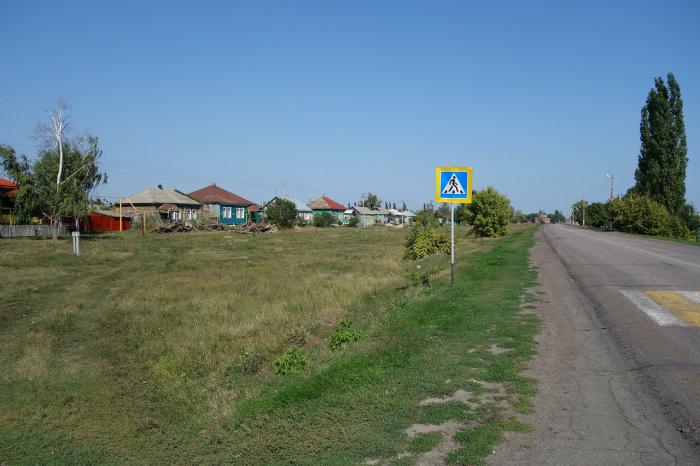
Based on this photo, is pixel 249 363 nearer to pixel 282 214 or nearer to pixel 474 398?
pixel 474 398

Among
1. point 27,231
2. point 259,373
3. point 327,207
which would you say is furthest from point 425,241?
point 327,207

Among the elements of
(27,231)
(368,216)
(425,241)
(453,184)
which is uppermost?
(368,216)

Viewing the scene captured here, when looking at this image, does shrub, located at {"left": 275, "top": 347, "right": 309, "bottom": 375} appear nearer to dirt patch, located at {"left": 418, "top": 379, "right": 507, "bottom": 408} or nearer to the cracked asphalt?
dirt patch, located at {"left": 418, "top": 379, "right": 507, "bottom": 408}

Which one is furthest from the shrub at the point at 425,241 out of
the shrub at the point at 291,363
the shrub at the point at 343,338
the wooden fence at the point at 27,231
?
the wooden fence at the point at 27,231

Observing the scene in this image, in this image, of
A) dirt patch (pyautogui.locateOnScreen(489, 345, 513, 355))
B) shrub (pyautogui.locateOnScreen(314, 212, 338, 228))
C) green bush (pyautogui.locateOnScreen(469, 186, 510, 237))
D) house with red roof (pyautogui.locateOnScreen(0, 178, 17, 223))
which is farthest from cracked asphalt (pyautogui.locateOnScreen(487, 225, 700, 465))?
shrub (pyautogui.locateOnScreen(314, 212, 338, 228))

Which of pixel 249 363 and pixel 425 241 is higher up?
pixel 425 241

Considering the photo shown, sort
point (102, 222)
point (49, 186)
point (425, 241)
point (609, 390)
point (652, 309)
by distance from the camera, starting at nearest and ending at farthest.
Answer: point (609, 390) < point (652, 309) < point (425, 241) < point (49, 186) < point (102, 222)

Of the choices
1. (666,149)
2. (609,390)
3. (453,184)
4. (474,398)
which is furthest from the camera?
(666,149)

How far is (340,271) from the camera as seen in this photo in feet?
79.2

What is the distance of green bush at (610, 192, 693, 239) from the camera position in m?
47.8

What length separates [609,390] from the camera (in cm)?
580

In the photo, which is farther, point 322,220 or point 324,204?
point 324,204

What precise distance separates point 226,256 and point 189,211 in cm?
4794

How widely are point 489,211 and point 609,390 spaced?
4258 cm
